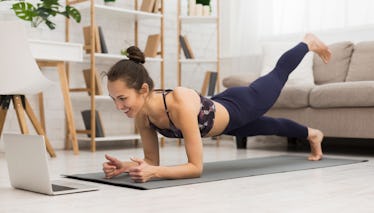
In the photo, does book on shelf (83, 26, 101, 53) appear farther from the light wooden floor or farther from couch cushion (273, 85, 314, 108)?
the light wooden floor

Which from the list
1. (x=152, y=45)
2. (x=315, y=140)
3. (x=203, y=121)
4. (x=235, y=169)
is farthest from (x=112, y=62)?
(x=203, y=121)

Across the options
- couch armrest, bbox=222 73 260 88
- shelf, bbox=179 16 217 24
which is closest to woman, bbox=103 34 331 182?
couch armrest, bbox=222 73 260 88

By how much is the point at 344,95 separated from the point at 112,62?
2086 millimetres

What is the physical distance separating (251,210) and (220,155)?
2107 millimetres

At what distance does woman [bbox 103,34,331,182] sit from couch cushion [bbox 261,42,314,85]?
1381 mm

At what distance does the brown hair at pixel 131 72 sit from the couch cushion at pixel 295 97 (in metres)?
1.92

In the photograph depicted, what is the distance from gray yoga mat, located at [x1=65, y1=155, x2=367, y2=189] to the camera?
214 centimetres

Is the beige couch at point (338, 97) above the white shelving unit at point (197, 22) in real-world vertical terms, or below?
below

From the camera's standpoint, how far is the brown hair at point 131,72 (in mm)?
2057

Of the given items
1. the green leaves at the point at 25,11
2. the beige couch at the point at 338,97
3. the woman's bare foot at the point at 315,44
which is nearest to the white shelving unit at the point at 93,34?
the green leaves at the point at 25,11

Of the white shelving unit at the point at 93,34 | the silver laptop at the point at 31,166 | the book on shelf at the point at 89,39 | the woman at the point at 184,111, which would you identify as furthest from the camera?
the book on shelf at the point at 89,39

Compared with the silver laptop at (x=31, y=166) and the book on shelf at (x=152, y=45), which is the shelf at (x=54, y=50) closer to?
the book on shelf at (x=152, y=45)

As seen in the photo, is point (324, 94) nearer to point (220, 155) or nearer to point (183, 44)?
point (220, 155)

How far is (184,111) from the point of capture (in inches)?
84.0
